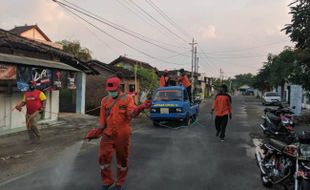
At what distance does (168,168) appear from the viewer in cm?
847

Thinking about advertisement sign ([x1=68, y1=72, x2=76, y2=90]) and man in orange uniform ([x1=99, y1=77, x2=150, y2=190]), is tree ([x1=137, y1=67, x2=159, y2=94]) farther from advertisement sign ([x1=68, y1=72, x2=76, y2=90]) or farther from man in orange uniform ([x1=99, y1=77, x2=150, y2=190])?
man in orange uniform ([x1=99, y1=77, x2=150, y2=190])

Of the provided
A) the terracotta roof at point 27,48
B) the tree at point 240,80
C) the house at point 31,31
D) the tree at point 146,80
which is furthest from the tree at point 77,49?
the tree at point 240,80

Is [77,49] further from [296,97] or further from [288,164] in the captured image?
[288,164]

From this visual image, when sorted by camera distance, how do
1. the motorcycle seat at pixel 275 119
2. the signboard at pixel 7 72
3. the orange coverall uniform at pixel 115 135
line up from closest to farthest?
the orange coverall uniform at pixel 115 135 < the motorcycle seat at pixel 275 119 < the signboard at pixel 7 72

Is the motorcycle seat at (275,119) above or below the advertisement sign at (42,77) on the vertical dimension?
below

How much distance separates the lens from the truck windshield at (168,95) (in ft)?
58.4

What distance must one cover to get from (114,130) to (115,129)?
0.02m

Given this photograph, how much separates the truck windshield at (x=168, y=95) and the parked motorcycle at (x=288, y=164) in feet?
34.9

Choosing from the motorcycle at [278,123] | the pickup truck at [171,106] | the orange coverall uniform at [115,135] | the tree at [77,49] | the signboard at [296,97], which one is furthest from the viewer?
the tree at [77,49]

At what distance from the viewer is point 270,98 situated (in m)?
42.5

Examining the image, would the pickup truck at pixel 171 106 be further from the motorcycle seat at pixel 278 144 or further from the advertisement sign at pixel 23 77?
the motorcycle seat at pixel 278 144

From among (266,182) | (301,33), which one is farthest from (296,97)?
(266,182)

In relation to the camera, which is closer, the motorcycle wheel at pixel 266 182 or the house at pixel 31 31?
the motorcycle wheel at pixel 266 182

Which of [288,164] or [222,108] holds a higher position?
[222,108]
